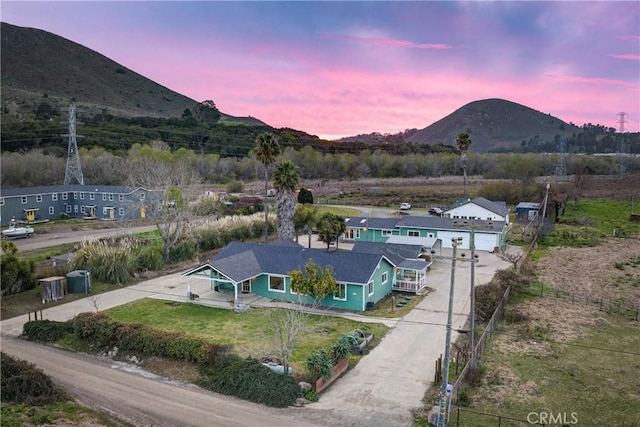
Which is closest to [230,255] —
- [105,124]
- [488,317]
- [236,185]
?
[488,317]

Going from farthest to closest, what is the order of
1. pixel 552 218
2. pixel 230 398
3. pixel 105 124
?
1. pixel 105 124
2. pixel 552 218
3. pixel 230 398

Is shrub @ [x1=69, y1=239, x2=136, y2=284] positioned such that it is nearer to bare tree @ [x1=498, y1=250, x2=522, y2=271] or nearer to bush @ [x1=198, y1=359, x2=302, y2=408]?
bush @ [x1=198, y1=359, x2=302, y2=408]

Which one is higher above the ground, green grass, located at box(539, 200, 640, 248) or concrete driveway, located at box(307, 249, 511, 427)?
green grass, located at box(539, 200, 640, 248)

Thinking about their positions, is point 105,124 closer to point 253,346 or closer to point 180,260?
point 180,260

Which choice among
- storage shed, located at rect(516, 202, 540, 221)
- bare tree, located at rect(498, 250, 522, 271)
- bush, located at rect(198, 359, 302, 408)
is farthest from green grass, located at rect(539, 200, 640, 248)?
bush, located at rect(198, 359, 302, 408)

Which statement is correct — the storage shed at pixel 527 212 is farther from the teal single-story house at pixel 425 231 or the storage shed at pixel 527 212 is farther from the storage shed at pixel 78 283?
the storage shed at pixel 78 283

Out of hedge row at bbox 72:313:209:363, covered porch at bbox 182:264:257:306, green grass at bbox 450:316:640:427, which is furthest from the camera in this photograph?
covered porch at bbox 182:264:257:306

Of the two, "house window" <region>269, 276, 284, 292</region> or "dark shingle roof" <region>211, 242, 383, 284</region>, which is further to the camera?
"house window" <region>269, 276, 284, 292</region>
